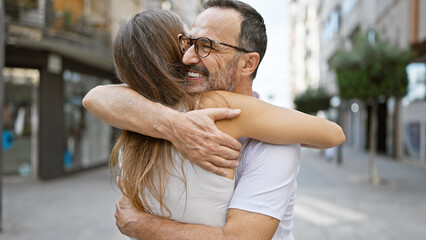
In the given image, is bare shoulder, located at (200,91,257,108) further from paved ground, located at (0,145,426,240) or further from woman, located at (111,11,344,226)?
paved ground, located at (0,145,426,240)

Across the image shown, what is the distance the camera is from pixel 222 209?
140cm

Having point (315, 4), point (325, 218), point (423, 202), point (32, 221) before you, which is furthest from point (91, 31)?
point (315, 4)

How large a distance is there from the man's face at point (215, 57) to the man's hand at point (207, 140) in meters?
0.16

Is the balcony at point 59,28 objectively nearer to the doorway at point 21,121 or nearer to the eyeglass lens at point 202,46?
the doorway at point 21,121

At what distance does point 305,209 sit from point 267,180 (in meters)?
7.05

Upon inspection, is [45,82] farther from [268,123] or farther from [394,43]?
[394,43]

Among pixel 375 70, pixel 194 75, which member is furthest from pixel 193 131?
pixel 375 70

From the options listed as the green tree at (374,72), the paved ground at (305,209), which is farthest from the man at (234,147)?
the green tree at (374,72)

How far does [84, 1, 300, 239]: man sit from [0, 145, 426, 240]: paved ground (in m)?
2.91

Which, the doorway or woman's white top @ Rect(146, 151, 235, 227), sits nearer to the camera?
woman's white top @ Rect(146, 151, 235, 227)

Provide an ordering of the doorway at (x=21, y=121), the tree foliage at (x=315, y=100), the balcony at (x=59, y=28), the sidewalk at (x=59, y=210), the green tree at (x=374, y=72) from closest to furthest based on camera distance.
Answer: the sidewalk at (x=59, y=210)
the balcony at (x=59, y=28)
the green tree at (x=374, y=72)
the doorway at (x=21, y=121)
the tree foliage at (x=315, y=100)

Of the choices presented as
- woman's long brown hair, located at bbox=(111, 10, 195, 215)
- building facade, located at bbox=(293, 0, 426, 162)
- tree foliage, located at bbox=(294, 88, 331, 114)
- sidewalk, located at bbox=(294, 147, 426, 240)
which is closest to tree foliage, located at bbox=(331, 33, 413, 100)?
building facade, located at bbox=(293, 0, 426, 162)

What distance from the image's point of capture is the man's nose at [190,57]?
1.47 m

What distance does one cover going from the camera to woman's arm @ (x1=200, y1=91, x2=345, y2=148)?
4.42 feet
